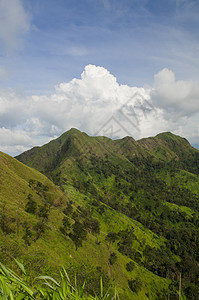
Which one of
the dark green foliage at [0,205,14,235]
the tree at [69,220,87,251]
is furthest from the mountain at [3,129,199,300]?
the dark green foliage at [0,205,14,235]

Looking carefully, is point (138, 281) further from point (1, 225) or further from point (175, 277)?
point (1, 225)

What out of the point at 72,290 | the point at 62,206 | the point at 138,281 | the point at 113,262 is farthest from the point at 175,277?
the point at 72,290

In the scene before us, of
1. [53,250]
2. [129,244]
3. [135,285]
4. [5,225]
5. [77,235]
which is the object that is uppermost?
[5,225]

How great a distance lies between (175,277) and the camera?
337 feet

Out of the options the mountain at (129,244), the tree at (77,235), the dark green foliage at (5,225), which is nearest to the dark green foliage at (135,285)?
the mountain at (129,244)

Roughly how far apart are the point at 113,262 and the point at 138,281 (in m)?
13.5

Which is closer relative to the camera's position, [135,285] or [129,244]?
[135,285]

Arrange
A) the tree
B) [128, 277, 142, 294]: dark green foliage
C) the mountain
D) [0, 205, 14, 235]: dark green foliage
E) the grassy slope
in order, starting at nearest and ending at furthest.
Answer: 1. the grassy slope
2. [0, 205, 14, 235]: dark green foliage
3. the mountain
4. the tree
5. [128, 277, 142, 294]: dark green foliage

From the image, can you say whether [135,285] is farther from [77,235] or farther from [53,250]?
[53,250]

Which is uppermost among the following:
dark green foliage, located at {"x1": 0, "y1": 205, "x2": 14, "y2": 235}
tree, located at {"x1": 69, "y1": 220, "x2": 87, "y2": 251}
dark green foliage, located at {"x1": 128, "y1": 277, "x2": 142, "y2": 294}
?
dark green foliage, located at {"x1": 0, "y1": 205, "x2": 14, "y2": 235}

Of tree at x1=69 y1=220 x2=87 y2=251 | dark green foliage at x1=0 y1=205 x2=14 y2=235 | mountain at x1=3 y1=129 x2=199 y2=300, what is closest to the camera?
dark green foliage at x1=0 y1=205 x2=14 y2=235

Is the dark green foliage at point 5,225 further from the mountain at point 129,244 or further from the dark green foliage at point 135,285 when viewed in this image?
the dark green foliage at point 135,285

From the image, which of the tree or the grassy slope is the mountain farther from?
the grassy slope

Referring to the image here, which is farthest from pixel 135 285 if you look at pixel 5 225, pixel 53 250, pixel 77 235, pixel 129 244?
pixel 5 225
